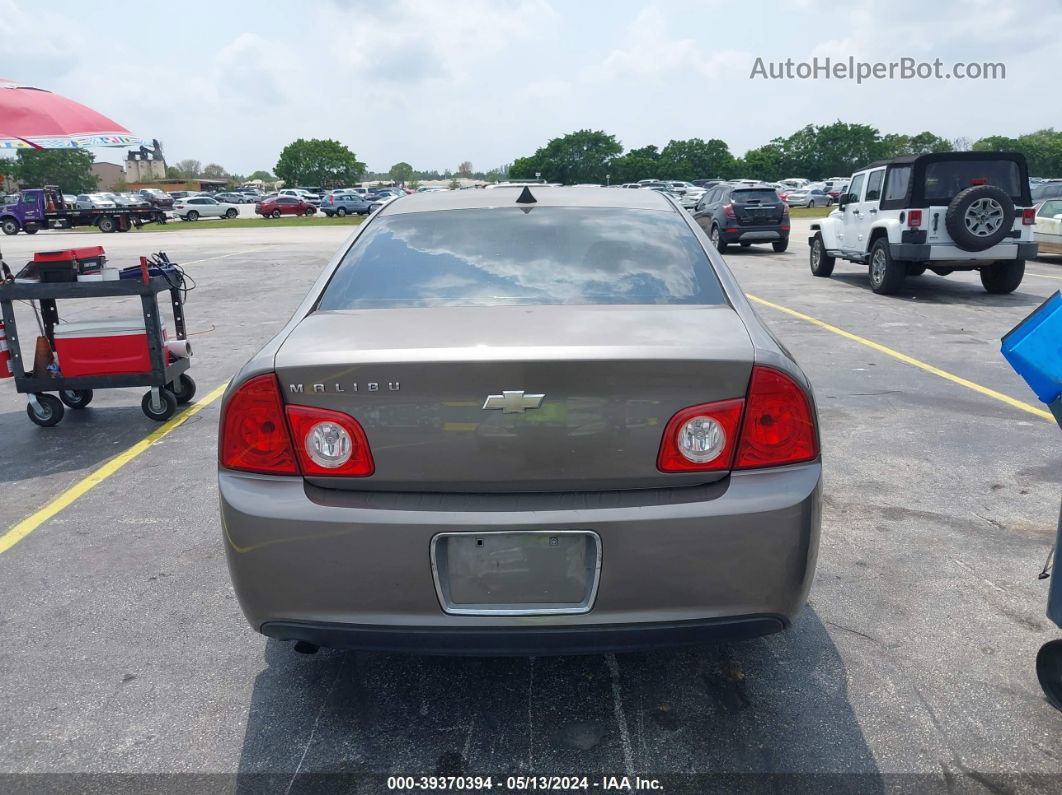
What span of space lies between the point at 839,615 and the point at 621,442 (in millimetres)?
1593

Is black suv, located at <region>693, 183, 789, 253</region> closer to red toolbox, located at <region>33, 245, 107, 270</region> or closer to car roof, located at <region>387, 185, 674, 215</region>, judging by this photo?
red toolbox, located at <region>33, 245, 107, 270</region>

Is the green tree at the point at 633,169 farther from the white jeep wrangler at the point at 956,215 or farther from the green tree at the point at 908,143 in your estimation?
the white jeep wrangler at the point at 956,215

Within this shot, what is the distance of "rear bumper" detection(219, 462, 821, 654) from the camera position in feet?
7.46

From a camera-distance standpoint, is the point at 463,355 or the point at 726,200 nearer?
the point at 463,355

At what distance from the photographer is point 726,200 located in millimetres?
19750

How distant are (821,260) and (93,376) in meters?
12.7

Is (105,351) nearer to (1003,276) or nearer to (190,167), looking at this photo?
(1003,276)

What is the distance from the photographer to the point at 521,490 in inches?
92.0

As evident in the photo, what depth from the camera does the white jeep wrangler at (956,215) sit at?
11.4 m

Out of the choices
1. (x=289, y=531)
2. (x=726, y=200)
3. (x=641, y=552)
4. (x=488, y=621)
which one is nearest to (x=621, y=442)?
(x=641, y=552)

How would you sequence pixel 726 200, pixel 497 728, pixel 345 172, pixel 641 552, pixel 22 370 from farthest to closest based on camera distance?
pixel 345 172
pixel 726 200
pixel 22 370
pixel 497 728
pixel 641 552

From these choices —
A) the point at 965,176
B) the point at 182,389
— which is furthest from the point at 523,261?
the point at 965,176

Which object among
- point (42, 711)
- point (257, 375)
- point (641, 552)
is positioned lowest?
point (42, 711)

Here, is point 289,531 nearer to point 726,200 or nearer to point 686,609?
point 686,609
